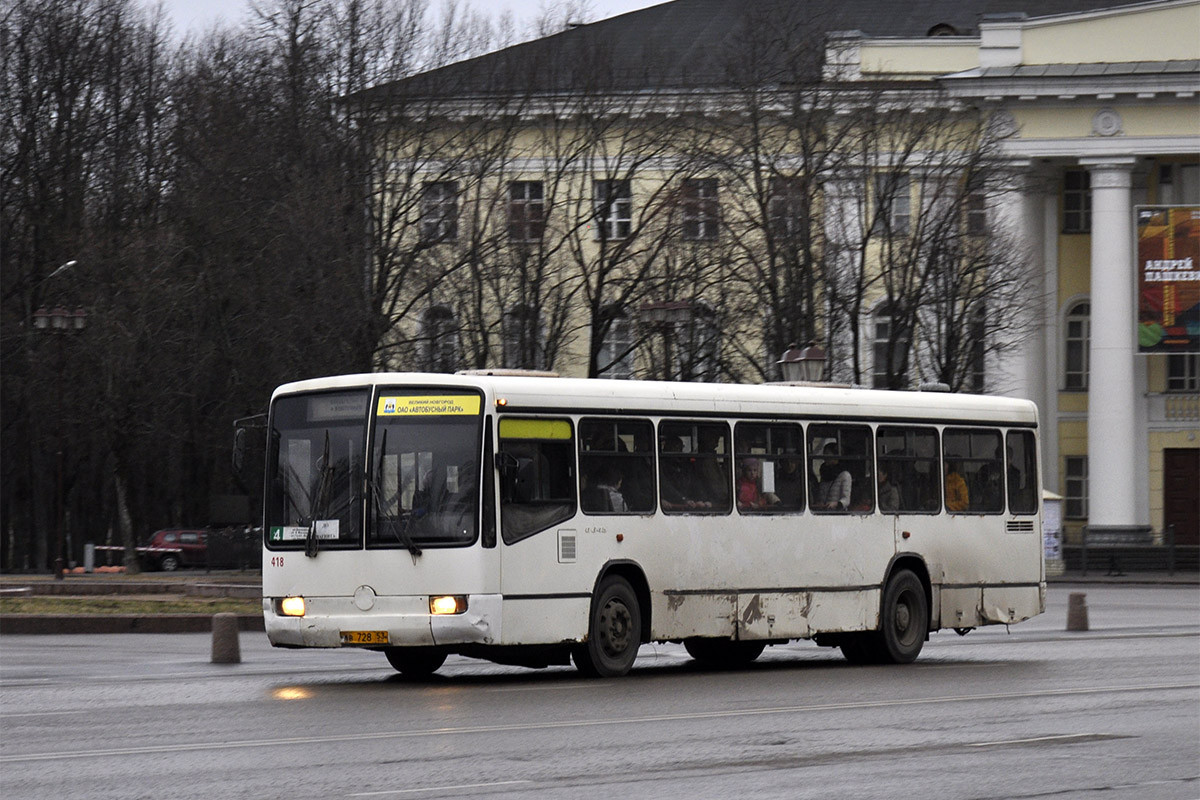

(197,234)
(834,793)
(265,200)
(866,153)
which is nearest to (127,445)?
(197,234)

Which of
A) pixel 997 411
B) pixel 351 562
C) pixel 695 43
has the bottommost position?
pixel 351 562

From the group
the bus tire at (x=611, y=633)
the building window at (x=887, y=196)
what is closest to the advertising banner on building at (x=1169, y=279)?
the building window at (x=887, y=196)

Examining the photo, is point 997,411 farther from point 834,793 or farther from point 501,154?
point 501,154

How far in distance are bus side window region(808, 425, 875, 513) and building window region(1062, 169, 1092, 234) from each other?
151 feet

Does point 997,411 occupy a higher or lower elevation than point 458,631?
higher

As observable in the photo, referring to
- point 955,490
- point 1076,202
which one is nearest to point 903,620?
point 955,490

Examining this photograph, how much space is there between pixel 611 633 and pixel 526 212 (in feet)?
93.0

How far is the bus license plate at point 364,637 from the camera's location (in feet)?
57.4

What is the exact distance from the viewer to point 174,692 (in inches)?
655

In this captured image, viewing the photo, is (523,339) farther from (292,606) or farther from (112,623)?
(292,606)

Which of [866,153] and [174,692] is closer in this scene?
[174,692]

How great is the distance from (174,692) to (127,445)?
35888 millimetres

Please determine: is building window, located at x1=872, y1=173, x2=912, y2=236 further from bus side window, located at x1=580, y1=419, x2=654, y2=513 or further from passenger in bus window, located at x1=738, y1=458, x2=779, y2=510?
bus side window, located at x1=580, y1=419, x2=654, y2=513

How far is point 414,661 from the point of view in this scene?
63.0 ft
